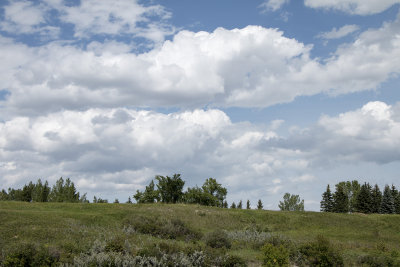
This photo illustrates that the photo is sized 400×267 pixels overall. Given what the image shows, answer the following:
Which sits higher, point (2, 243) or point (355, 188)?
point (355, 188)

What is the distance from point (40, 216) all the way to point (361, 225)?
3545cm

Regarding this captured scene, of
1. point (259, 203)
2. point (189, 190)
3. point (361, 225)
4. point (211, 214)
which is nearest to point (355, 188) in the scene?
point (259, 203)

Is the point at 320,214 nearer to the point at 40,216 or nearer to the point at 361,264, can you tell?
the point at 361,264

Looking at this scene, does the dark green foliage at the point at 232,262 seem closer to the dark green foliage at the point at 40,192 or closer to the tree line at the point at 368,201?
the tree line at the point at 368,201

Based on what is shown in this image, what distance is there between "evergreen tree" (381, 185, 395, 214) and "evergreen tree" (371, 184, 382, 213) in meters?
1.36

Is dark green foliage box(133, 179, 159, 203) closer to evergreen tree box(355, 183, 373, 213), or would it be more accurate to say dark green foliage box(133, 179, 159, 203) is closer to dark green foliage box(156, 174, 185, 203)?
dark green foliage box(156, 174, 185, 203)

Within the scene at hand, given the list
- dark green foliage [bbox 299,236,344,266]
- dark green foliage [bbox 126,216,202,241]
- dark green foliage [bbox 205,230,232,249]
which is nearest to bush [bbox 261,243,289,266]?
dark green foliage [bbox 299,236,344,266]

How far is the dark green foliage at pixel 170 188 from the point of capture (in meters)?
65.9

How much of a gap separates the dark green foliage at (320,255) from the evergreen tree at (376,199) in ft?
204

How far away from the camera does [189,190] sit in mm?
71438

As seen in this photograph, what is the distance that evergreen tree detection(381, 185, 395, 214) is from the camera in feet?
241

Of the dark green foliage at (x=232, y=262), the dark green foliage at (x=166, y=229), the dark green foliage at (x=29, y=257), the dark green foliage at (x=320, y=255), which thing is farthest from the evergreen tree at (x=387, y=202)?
the dark green foliage at (x=29, y=257)

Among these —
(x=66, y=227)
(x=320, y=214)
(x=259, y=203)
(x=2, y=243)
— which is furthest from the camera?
(x=259, y=203)

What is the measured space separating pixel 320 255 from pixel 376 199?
66504mm
